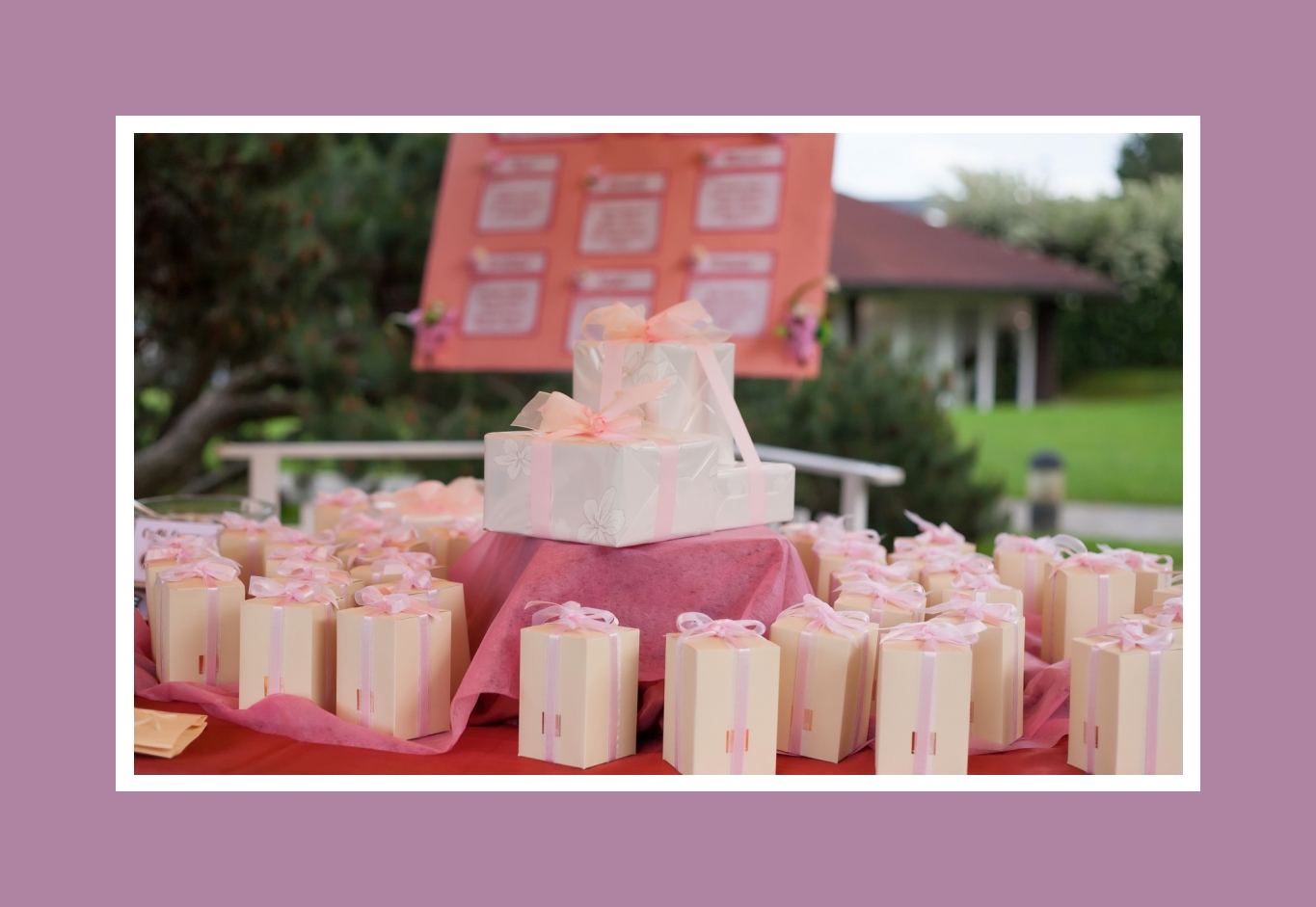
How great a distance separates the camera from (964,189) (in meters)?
13.2

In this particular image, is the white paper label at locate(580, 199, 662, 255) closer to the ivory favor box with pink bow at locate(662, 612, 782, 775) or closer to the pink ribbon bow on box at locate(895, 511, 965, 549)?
the pink ribbon bow on box at locate(895, 511, 965, 549)

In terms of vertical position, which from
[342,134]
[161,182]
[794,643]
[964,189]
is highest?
[964,189]

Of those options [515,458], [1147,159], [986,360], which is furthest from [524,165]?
[1147,159]

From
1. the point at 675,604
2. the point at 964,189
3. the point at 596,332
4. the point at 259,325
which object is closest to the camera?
the point at 675,604

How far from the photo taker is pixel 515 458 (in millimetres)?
2068

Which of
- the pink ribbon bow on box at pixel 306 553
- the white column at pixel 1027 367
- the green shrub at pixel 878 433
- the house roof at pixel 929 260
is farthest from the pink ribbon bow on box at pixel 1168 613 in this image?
the white column at pixel 1027 367

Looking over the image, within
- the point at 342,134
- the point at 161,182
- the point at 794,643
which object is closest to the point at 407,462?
the point at 342,134

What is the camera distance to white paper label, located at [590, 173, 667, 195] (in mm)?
3936

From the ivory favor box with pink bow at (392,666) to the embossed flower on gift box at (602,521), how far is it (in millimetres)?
289

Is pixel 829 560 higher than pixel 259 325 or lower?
lower

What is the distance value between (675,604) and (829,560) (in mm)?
491

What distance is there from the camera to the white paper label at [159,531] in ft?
8.71

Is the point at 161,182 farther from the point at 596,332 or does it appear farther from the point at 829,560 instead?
the point at 829,560
